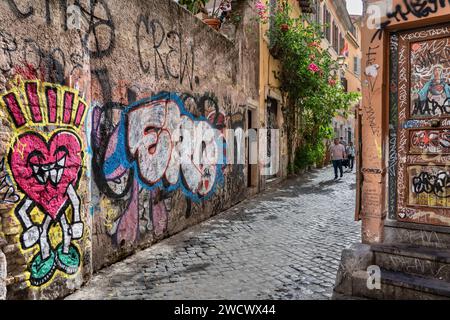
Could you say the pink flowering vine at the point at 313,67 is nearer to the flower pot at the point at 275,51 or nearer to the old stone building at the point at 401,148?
the flower pot at the point at 275,51

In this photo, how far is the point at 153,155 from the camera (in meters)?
5.46

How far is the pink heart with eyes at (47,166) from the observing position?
3.26 meters

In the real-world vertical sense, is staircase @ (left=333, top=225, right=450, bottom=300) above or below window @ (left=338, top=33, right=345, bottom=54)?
below

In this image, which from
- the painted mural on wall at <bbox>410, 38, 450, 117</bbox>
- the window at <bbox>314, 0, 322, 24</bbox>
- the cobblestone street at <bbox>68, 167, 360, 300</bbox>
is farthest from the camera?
the window at <bbox>314, 0, 322, 24</bbox>

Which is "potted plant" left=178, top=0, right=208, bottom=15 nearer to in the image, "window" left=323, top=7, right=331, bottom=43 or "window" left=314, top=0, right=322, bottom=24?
"window" left=314, top=0, right=322, bottom=24

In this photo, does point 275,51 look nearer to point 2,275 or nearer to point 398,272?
point 398,272

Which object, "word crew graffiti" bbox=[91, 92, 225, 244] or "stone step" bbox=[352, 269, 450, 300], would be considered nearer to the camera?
"stone step" bbox=[352, 269, 450, 300]

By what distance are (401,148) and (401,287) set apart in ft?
4.73

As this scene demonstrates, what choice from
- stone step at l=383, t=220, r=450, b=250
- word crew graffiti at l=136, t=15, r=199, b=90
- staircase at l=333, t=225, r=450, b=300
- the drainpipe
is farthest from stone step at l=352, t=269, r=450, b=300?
word crew graffiti at l=136, t=15, r=199, b=90

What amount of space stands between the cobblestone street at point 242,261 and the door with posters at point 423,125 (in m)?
1.27

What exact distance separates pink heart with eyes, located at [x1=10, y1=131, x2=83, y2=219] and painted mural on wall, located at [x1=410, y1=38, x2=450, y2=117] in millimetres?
3583

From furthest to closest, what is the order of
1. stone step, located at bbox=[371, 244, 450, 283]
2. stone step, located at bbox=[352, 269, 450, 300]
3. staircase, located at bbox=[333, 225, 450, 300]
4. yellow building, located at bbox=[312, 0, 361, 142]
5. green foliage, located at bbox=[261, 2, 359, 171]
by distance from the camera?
yellow building, located at bbox=[312, 0, 361, 142] < green foliage, located at bbox=[261, 2, 359, 171] < stone step, located at bbox=[371, 244, 450, 283] < staircase, located at bbox=[333, 225, 450, 300] < stone step, located at bbox=[352, 269, 450, 300]

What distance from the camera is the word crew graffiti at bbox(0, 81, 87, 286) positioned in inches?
128

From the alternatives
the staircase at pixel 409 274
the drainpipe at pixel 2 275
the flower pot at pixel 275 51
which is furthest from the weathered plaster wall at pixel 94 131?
the flower pot at pixel 275 51
